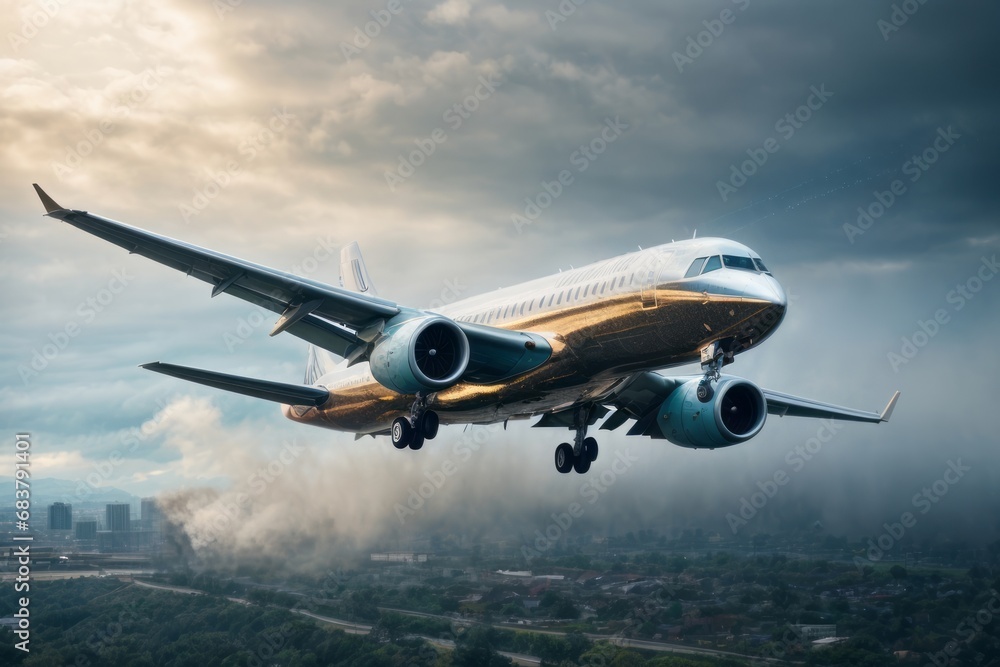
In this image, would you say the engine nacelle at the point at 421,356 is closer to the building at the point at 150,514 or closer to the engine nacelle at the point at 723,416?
the engine nacelle at the point at 723,416

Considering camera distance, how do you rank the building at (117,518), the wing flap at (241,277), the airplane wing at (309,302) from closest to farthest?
the wing flap at (241,277) < the airplane wing at (309,302) < the building at (117,518)

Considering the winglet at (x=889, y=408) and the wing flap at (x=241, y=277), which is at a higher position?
the wing flap at (x=241, y=277)

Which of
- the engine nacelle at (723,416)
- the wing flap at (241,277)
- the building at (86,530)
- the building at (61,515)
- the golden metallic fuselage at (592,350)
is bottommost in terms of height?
the building at (86,530)

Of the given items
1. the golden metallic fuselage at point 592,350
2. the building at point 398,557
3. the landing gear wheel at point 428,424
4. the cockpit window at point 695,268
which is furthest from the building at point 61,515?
the cockpit window at point 695,268

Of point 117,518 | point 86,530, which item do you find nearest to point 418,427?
point 117,518

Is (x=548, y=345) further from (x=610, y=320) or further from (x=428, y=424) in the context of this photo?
(x=428, y=424)

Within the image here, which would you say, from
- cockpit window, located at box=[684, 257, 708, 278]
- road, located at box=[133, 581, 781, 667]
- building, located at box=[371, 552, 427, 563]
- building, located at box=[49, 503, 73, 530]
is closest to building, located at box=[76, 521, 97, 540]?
building, located at box=[49, 503, 73, 530]
